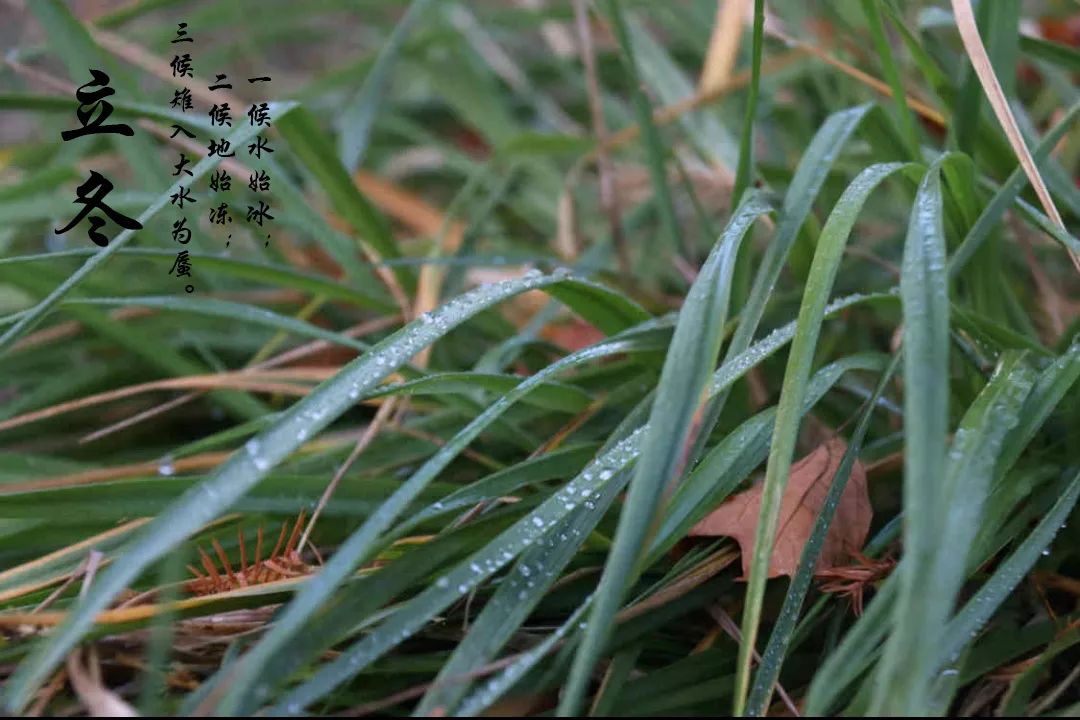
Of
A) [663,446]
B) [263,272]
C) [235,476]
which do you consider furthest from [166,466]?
[663,446]

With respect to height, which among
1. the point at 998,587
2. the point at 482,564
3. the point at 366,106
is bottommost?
the point at 998,587

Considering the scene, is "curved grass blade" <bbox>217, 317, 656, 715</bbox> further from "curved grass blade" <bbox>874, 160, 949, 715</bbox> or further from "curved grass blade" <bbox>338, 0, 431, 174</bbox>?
"curved grass blade" <bbox>338, 0, 431, 174</bbox>

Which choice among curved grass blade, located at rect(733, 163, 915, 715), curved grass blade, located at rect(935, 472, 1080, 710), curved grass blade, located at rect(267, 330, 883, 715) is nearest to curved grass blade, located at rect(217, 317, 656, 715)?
curved grass blade, located at rect(267, 330, 883, 715)

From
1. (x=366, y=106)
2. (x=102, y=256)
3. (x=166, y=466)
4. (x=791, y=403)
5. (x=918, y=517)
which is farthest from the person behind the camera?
(x=366, y=106)

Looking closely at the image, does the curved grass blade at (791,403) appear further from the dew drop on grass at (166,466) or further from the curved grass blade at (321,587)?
the dew drop on grass at (166,466)

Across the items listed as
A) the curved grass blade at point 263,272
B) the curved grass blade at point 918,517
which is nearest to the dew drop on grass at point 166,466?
the curved grass blade at point 263,272

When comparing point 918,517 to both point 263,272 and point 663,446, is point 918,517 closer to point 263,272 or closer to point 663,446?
point 663,446

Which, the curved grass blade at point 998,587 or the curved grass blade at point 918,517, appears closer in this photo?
the curved grass blade at point 918,517

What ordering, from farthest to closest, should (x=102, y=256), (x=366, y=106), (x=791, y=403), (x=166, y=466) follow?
(x=366, y=106) < (x=166, y=466) < (x=102, y=256) < (x=791, y=403)
